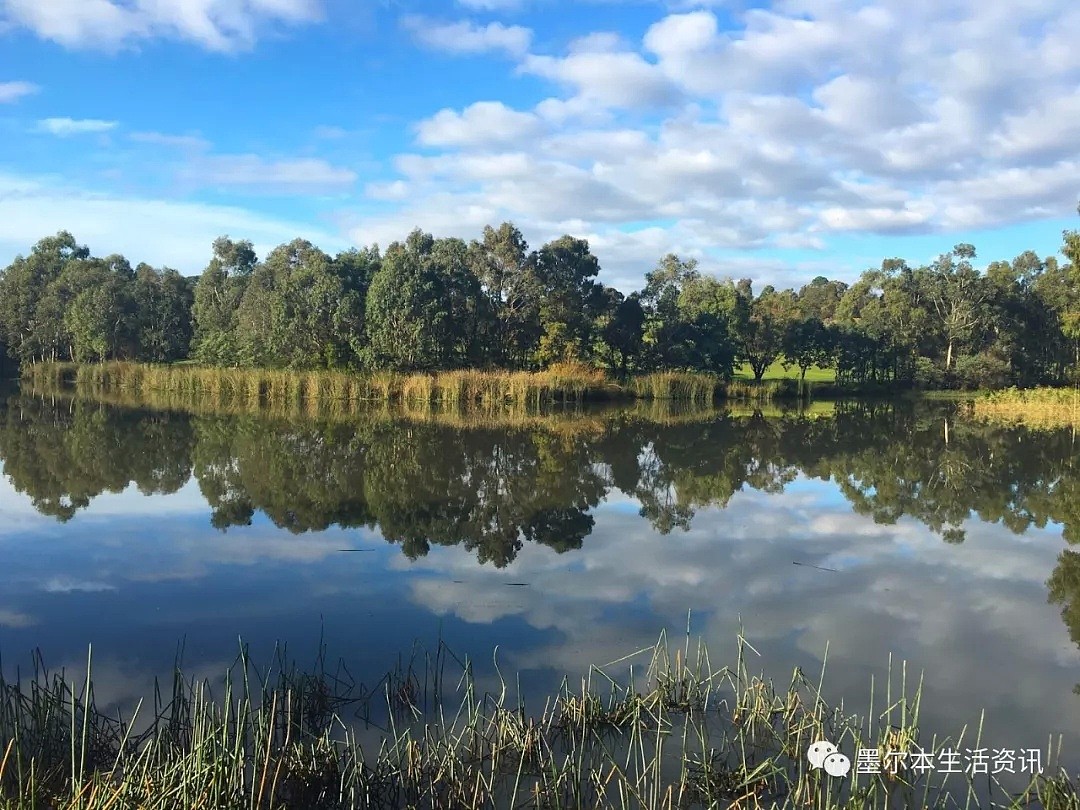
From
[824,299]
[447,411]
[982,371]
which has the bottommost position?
[447,411]

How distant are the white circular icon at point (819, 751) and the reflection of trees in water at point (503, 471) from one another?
12.6 feet

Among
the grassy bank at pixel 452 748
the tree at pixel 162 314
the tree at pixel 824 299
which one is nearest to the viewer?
the grassy bank at pixel 452 748

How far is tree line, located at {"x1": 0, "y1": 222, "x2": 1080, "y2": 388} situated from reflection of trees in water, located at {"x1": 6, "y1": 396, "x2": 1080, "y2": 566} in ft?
34.9

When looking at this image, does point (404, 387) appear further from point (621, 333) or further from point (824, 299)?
point (824, 299)

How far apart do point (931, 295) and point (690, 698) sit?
3970 cm

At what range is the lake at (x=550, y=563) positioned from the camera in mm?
4688

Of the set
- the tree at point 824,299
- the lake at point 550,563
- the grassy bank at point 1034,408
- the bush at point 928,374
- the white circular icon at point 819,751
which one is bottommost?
the lake at point 550,563

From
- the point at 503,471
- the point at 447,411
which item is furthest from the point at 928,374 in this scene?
the point at 503,471

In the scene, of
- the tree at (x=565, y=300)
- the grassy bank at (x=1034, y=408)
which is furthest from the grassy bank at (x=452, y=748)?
the tree at (x=565, y=300)

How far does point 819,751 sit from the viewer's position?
3273 mm

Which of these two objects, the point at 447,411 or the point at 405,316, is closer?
the point at 447,411

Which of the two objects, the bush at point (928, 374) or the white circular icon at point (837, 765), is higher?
the bush at point (928, 374)

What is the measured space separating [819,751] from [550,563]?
3765mm

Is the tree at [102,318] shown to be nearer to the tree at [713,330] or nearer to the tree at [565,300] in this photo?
the tree at [565,300]
